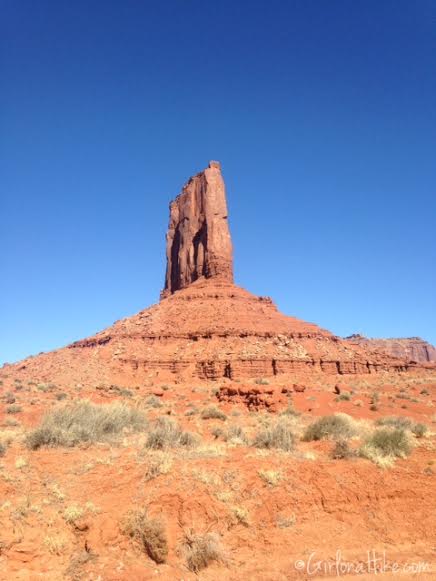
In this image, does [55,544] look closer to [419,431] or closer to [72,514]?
[72,514]

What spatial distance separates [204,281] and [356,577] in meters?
58.0

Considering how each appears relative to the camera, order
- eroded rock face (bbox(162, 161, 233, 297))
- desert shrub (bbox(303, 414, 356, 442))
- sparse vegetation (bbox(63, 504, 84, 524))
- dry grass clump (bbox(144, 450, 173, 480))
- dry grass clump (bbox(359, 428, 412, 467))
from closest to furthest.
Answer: sparse vegetation (bbox(63, 504, 84, 524))
dry grass clump (bbox(144, 450, 173, 480))
dry grass clump (bbox(359, 428, 412, 467))
desert shrub (bbox(303, 414, 356, 442))
eroded rock face (bbox(162, 161, 233, 297))

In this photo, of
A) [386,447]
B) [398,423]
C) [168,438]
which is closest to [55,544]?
[168,438]

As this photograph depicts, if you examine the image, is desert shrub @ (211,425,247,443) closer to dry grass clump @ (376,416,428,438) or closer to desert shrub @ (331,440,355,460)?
desert shrub @ (331,440,355,460)

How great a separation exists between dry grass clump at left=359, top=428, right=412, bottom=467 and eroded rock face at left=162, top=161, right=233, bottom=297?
5247 centimetres

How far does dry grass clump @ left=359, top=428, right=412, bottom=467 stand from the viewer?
33.2 ft

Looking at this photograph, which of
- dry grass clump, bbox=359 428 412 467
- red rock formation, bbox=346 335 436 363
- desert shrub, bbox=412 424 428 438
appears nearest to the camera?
dry grass clump, bbox=359 428 412 467

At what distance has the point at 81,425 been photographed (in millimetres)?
11617

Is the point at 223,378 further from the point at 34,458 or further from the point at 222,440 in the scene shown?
the point at 34,458

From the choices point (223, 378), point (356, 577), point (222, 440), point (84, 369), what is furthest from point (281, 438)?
point (84, 369)

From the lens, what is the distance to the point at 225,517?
7527 mm

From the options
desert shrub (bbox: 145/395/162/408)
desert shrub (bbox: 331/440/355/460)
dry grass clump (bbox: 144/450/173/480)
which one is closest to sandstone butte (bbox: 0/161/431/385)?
desert shrub (bbox: 145/395/162/408)

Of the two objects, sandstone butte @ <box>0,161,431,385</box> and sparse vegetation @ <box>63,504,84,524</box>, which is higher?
sandstone butte @ <box>0,161,431,385</box>

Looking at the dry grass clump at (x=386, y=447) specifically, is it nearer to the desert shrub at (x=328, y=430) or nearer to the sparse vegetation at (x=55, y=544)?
the desert shrub at (x=328, y=430)
